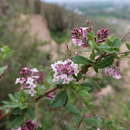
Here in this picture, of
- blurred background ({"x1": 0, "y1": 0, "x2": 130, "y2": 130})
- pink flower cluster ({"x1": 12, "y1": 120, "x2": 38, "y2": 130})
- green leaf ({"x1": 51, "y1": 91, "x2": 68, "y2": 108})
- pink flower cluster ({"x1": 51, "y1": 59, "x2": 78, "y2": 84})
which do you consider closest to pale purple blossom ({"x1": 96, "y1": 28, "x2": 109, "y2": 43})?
pink flower cluster ({"x1": 51, "y1": 59, "x2": 78, "y2": 84})

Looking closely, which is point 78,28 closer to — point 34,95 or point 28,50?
point 34,95

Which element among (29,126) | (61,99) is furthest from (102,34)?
(29,126)

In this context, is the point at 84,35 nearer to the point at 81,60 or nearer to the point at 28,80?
the point at 81,60

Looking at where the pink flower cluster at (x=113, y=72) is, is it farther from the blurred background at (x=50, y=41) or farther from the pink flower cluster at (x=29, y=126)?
the blurred background at (x=50, y=41)

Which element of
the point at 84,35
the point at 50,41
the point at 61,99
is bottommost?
the point at 50,41

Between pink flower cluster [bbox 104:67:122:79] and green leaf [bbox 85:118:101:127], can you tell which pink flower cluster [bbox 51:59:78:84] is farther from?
green leaf [bbox 85:118:101:127]

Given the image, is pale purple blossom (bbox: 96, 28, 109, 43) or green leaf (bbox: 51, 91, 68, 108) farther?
green leaf (bbox: 51, 91, 68, 108)
